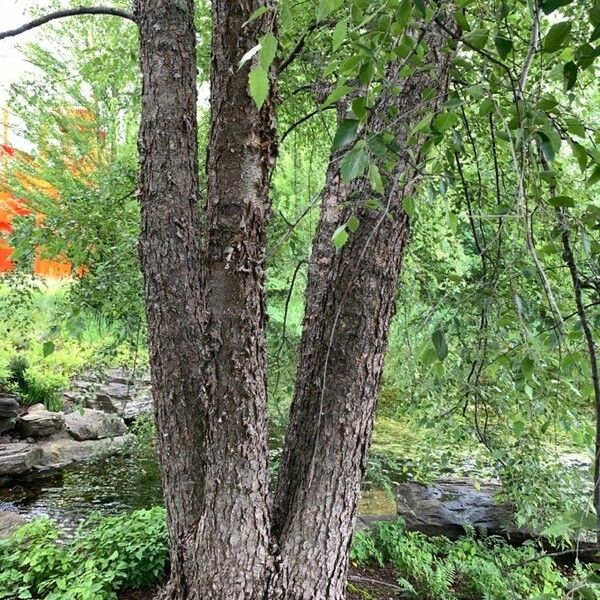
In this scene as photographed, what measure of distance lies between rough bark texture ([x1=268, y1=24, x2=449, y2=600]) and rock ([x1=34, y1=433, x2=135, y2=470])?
4.42m

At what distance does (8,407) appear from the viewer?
6.18m

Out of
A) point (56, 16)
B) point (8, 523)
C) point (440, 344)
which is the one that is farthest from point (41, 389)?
point (440, 344)

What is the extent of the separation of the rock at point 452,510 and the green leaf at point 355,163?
4055 millimetres

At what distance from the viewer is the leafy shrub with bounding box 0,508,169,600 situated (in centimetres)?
251

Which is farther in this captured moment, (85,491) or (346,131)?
(85,491)

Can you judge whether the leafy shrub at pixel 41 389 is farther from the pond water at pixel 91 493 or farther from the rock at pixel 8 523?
the rock at pixel 8 523

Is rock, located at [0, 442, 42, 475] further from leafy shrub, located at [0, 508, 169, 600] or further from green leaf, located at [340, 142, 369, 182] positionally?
green leaf, located at [340, 142, 369, 182]

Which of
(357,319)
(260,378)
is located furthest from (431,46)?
(260,378)

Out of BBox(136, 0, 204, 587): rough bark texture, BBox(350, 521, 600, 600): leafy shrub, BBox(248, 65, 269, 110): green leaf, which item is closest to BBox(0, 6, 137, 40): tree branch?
BBox(136, 0, 204, 587): rough bark texture

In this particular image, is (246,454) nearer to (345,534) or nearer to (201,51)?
(345,534)

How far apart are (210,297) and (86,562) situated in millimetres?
1879

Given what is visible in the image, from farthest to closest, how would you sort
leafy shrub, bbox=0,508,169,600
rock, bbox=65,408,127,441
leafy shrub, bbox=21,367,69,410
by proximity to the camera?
leafy shrub, bbox=21,367,69,410, rock, bbox=65,408,127,441, leafy shrub, bbox=0,508,169,600

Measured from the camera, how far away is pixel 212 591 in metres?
1.63

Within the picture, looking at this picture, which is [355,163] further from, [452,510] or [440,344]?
[452,510]
